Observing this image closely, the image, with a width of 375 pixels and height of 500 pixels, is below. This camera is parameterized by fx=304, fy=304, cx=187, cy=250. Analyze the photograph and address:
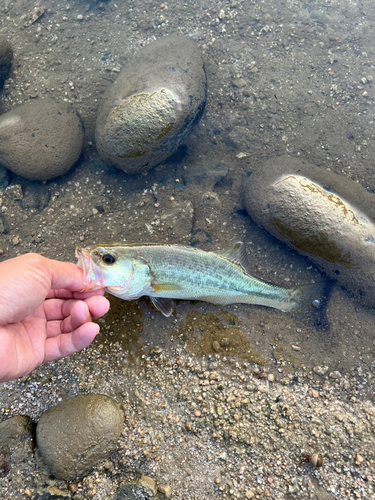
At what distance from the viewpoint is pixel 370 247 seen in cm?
393

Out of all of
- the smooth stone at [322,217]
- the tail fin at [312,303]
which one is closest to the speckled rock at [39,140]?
the smooth stone at [322,217]

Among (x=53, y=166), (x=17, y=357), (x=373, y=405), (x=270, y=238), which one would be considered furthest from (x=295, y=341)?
(x=53, y=166)

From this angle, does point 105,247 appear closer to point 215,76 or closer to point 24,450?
point 24,450

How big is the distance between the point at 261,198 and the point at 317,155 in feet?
4.24

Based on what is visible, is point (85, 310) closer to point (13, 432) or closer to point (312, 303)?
point (13, 432)

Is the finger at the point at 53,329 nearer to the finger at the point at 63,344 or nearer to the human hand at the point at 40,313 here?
the human hand at the point at 40,313

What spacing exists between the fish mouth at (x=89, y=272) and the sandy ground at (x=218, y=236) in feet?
2.84

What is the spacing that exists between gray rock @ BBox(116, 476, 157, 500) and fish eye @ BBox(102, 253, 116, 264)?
2321 millimetres

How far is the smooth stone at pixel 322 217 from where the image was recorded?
12.8 ft

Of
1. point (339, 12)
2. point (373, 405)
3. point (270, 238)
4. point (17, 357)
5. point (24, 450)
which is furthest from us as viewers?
point (339, 12)

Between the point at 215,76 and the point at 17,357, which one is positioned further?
the point at 215,76

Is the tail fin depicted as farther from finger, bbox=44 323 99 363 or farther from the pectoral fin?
finger, bbox=44 323 99 363

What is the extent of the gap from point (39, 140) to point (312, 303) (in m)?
4.47

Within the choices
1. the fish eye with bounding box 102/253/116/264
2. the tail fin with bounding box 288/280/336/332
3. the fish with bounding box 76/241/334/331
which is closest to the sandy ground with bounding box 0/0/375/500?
the tail fin with bounding box 288/280/336/332
